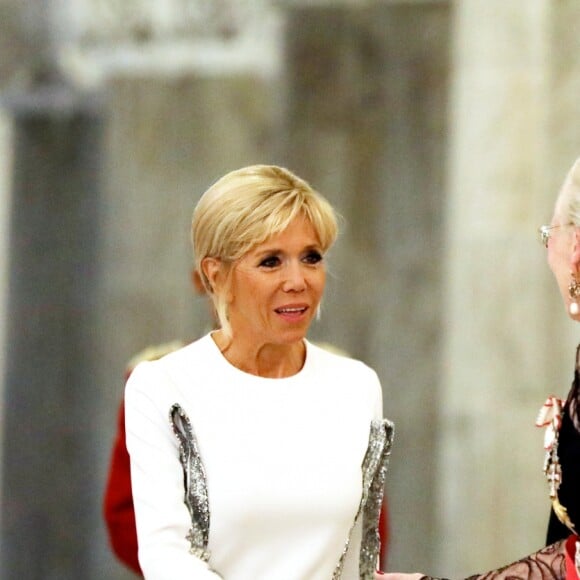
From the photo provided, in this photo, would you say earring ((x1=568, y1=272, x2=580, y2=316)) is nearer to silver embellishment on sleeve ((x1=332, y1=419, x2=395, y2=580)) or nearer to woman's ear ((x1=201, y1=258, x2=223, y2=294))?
silver embellishment on sleeve ((x1=332, y1=419, x2=395, y2=580))

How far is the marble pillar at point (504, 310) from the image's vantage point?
5.81 metres

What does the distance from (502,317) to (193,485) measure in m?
3.30

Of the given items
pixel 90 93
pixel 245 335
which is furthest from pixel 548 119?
pixel 245 335

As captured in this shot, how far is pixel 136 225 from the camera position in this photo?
636cm

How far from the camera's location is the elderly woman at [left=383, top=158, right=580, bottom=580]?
285 centimetres

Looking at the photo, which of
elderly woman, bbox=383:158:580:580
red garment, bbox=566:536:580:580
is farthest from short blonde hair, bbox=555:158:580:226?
red garment, bbox=566:536:580:580

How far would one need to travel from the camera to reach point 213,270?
2912mm

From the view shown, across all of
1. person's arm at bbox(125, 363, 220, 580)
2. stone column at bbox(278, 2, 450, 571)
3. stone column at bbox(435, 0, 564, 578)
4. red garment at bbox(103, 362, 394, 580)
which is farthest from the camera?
stone column at bbox(278, 2, 450, 571)

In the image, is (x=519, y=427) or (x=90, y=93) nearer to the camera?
→ (x=519, y=427)

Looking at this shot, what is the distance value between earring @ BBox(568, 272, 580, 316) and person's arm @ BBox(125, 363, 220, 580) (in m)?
0.91

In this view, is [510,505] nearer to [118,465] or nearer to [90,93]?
[118,465]

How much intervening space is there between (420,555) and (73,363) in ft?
6.24

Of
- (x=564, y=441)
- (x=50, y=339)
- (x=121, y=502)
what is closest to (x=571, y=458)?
(x=564, y=441)

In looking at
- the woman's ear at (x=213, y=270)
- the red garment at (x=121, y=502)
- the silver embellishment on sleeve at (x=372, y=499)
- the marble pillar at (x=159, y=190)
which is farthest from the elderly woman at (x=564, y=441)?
the marble pillar at (x=159, y=190)
